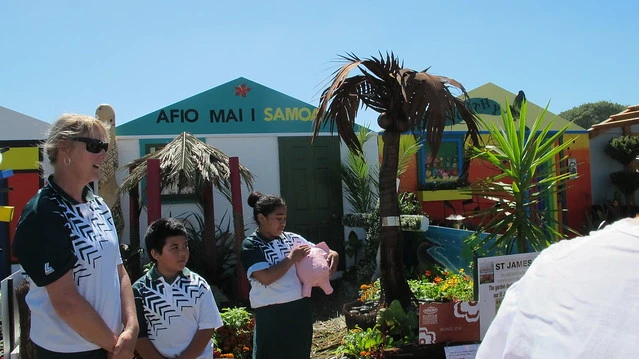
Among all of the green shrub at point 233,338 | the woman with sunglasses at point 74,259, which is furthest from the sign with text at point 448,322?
the woman with sunglasses at point 74,259

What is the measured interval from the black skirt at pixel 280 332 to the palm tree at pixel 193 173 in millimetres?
3894

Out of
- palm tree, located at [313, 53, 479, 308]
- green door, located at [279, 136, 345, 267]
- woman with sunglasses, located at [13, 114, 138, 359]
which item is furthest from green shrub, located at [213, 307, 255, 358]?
green door, located at [279, 136, 345, 267]

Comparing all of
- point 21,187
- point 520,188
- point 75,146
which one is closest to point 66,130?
point 75,146

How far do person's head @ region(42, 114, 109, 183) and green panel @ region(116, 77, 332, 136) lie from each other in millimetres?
6535

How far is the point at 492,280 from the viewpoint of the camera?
3846mm

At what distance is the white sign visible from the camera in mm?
3898

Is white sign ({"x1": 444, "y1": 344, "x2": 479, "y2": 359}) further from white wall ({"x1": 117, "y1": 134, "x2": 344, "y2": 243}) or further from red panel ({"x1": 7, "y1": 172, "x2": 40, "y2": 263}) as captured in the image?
red panel ({"x1": 7, "y1": 172, "x2": 40, "y2": 263})

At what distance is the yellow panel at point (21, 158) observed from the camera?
778 cm

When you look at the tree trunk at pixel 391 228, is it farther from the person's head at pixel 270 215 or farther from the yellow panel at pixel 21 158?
the yellow panel at pixel 21 158

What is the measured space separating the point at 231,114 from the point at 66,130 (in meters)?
6.75

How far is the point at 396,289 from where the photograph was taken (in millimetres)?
4996

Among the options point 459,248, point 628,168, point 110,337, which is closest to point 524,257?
point 459,248

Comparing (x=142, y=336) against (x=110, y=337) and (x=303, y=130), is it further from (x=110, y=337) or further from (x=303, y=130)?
(x=303, y=130)

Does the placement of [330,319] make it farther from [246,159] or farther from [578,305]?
[578,305]
